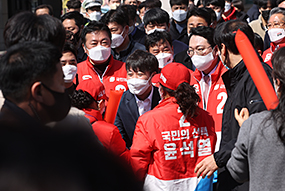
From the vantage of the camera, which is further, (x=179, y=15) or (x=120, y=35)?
(x=179, y=15)

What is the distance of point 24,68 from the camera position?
4.27ft

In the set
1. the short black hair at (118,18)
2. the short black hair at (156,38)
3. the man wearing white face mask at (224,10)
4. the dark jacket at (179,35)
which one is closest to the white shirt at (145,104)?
the short black hair at (156,38)

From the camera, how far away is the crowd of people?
83cm

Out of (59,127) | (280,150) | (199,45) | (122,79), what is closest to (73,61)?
(122,79)

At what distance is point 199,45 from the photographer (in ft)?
13.8

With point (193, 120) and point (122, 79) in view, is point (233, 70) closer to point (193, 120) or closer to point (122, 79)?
point (193, 120)

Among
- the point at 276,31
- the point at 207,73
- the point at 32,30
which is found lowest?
the point at 207,73

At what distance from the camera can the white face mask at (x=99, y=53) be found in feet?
15.2

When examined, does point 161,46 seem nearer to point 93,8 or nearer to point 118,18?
point 118,18

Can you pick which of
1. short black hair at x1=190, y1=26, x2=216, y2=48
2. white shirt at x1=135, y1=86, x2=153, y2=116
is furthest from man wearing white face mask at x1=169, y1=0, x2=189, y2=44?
white shirt at x1=135, y1=86, x2=153, y2=116

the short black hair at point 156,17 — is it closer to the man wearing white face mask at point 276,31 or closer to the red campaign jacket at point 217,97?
the man wearing white face mask at point 276,31

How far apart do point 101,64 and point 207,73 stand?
1.39 metres

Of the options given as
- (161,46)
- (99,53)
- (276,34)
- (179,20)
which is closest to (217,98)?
(161,46)

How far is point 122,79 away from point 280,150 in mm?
2858
